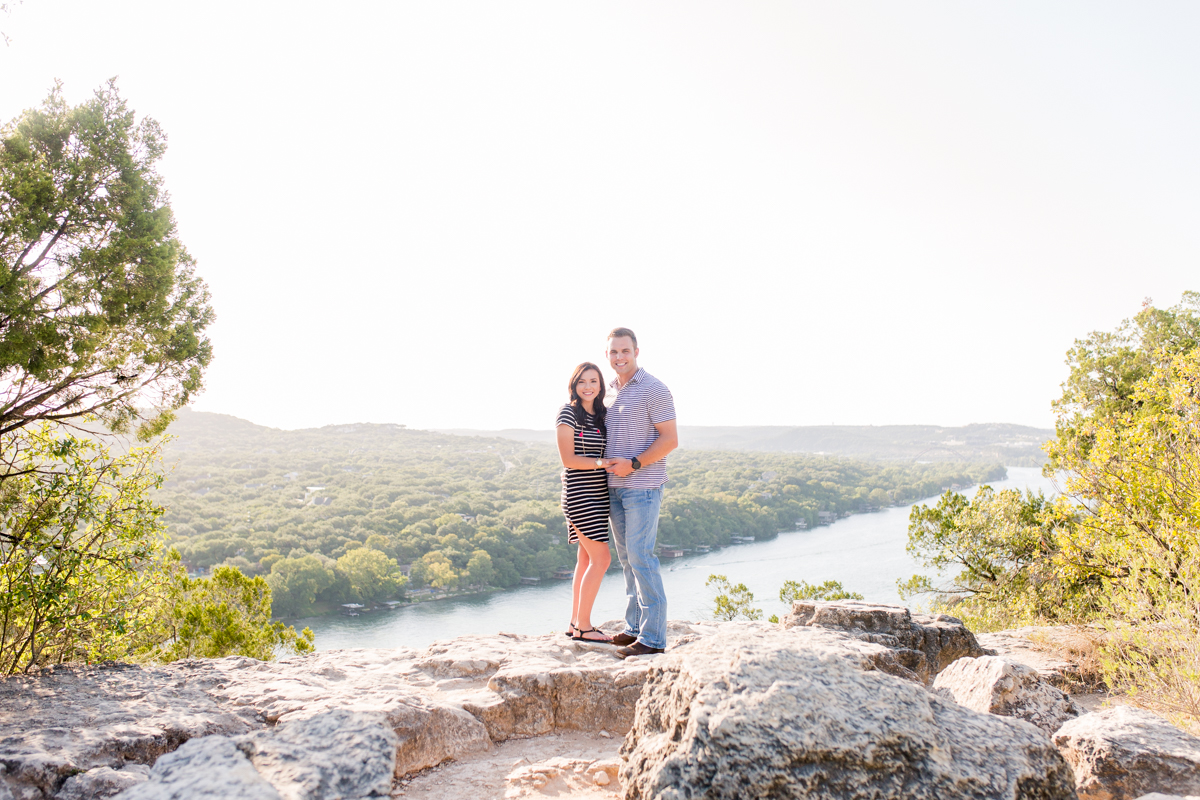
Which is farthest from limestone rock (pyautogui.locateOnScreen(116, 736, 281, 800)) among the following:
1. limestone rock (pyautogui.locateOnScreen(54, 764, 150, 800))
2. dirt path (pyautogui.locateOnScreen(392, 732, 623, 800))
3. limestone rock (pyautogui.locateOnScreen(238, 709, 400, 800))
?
dirt path (pyautogui.locateOnScreen(392, 732, 623, 800))

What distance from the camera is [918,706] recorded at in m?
2.43

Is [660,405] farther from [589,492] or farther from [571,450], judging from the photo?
[589,492]

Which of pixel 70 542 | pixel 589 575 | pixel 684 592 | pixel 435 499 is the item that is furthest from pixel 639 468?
pixel 435 499

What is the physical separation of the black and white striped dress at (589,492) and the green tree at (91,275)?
16.2 ft

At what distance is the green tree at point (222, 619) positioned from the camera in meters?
10.4

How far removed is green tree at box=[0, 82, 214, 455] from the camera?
18.7ft

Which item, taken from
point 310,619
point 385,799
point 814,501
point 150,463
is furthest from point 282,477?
point 385,799

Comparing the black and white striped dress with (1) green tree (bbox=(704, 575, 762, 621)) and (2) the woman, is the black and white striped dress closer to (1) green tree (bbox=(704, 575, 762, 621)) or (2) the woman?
(2) the woman

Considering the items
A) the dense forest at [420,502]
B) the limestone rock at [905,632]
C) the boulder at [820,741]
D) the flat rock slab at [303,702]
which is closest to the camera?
the boulder at [820,741]

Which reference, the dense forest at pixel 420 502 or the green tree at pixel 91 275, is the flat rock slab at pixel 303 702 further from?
the dense forest at pixel 420 502

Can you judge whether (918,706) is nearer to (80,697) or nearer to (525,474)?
(80,697)

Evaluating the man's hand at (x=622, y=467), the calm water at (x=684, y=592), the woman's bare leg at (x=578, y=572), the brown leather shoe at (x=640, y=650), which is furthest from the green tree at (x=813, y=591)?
the man's hand at (x=622, y=467)

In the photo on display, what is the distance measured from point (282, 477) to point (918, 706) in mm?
67008

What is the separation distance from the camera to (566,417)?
4547 mm
